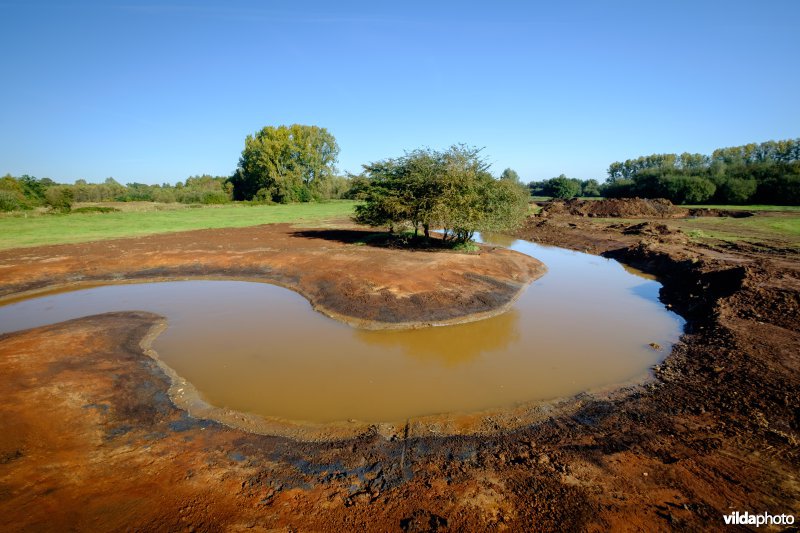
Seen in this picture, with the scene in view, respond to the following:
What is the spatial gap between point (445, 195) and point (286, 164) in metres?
49.4

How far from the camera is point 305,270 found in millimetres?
16578

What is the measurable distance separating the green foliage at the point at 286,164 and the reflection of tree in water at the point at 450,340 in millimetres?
53391

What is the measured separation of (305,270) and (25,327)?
9171 mm

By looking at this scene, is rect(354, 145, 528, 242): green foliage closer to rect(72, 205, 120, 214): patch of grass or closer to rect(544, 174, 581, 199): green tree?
rect(72, 205, 120, 214): patch of grass

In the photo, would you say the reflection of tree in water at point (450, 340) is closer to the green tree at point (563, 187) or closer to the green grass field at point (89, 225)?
the green grass field at point (89, 225)

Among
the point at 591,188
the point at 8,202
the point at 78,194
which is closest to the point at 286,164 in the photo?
the point at 8,202

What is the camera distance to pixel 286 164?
6106cm

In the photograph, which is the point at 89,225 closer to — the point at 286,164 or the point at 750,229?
the point at 286,164

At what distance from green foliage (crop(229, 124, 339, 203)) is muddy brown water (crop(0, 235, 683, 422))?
47.2 metres

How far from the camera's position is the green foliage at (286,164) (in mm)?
59156

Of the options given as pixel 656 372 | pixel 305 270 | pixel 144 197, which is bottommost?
pixel 656 372

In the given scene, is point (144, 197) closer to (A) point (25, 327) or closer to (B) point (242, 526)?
(A) point (25, 327)

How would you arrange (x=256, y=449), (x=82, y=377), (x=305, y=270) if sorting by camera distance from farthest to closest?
(x=305, y=270)
(x=82, y=377)
(x=256, y=449)

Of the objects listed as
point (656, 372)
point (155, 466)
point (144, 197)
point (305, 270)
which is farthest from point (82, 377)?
point (144, 197)
